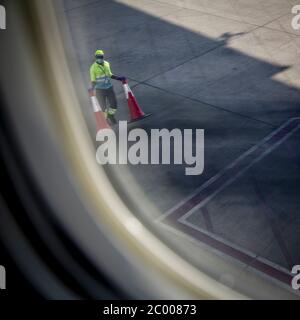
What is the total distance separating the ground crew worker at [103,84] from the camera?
36.4 feet

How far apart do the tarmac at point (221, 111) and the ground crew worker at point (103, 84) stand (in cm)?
44

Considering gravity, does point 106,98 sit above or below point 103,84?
below

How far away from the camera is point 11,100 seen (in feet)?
12.4

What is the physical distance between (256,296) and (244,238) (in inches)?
49.2

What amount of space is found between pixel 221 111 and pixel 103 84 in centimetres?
297

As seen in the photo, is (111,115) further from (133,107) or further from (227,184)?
(227,184)

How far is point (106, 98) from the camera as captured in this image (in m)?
11.5

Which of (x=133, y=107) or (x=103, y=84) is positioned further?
(x=133, y=107)

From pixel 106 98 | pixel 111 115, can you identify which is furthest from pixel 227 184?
pixel 106 98

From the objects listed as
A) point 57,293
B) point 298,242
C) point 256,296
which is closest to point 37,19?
point 57,293

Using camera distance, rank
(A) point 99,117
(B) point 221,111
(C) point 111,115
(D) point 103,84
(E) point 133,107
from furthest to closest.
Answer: (B) point 221,111, (E) point 133,107, (C) point 111,115, (D) point 103,84, (A) point 99,117

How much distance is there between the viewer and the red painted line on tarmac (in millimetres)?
7523

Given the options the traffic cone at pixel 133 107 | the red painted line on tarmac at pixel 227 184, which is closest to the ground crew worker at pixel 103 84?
the traffic cone at pixel 133 107

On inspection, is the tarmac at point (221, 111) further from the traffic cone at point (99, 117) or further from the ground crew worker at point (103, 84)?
the ground crew worker at point (103, 84)
